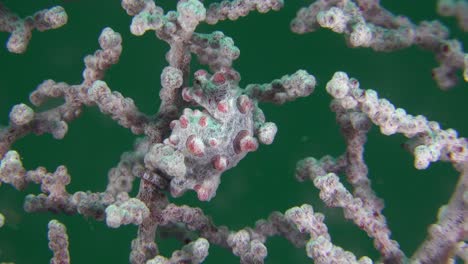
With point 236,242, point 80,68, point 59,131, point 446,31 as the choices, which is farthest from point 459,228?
point 80,68

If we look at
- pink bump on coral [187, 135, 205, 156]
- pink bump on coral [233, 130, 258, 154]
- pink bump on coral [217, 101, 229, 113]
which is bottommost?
pink bump on coral [187, 135, 205, 156]

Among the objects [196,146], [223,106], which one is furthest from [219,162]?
[223,106]

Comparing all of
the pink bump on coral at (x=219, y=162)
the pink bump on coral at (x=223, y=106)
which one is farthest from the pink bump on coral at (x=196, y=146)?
the pink bump on coral at (x=223, y=106)

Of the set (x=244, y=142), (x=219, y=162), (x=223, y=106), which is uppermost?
(x=223, y=106)

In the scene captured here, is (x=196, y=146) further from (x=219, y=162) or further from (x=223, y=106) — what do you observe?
(x=223, y=106)

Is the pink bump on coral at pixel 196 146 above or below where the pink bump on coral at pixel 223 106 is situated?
below

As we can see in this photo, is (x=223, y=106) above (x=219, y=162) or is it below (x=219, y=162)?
above

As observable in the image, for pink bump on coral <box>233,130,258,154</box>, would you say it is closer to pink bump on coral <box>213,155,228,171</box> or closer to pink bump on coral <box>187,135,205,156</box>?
pink bump on coral <box>213,155,228,171</box>

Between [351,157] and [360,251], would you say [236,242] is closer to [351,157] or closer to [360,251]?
[351,157]

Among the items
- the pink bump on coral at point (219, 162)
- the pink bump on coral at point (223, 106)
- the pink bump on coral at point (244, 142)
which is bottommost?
the pink bump on coral at point (219, 162)

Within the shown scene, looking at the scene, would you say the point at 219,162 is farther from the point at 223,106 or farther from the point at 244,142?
the point at 223,106

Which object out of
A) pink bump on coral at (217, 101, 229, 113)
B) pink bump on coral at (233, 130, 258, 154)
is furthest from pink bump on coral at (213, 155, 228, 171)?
pink bump on coral at (217, 101, 229, 113)

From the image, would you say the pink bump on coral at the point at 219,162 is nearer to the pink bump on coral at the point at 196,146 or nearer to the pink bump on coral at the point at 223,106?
the pink bump on coral at the point at 196,146
